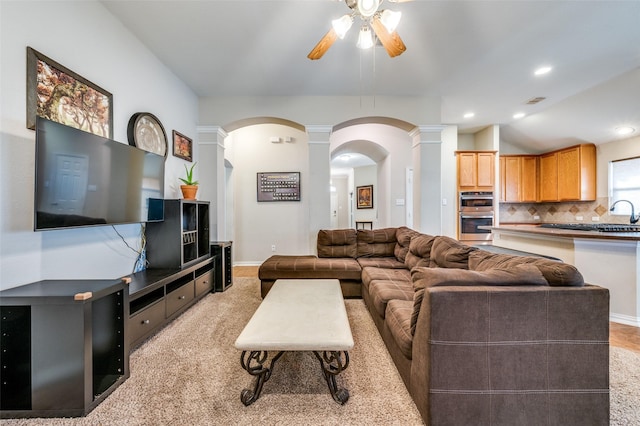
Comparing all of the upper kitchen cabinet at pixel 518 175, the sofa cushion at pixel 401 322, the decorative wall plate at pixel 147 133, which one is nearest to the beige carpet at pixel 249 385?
the sofa cushion at pixel 401 322

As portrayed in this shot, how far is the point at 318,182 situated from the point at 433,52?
7.34 ft

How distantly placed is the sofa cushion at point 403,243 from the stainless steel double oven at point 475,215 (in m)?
2.29

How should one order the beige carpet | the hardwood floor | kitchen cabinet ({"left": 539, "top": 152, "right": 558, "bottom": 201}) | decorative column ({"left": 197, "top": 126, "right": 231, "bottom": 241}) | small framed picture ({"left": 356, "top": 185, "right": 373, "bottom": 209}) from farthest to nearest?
small framed picture ({"left": 356, "top": 185, "right": 373, "bottom": 209}), kitchen cabinet ({"left": 539, "top": 152, "right": 558, "bottom": 201}), decorative column ({"left": 197, "top": 126, "right": 231, "bottom": 241}), the hardwood floor, the beige carpet

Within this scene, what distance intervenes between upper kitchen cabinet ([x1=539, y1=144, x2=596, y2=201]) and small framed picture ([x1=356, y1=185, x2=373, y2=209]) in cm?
436

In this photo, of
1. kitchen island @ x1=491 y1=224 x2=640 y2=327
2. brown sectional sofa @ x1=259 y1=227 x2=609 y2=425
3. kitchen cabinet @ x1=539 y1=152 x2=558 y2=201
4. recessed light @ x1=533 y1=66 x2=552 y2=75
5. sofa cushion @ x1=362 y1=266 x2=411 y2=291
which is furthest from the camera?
kitchen cabinet @ x1=539 y1=152 x2=558 y2=201

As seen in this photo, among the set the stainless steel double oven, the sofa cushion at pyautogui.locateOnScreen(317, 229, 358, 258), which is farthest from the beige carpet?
the stainless steel double oven

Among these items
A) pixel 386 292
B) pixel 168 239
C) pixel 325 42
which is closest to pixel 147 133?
pixel 168 239

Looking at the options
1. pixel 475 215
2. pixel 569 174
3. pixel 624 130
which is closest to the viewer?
pixel 624 130

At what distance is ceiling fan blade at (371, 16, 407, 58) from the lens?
193 cm

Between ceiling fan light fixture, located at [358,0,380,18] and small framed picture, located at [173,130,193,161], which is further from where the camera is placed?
small framed picture, located at [173,130,193,161]

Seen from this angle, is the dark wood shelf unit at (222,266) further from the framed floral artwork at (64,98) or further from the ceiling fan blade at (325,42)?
the ceiling fan blade at (325,42)

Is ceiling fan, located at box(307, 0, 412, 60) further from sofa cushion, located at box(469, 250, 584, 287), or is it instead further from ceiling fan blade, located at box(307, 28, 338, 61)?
sofa cushion, located at box(469, 250, 584, 287)

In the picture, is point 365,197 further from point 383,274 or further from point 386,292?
point 386,292

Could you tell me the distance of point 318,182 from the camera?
13.6 ft
